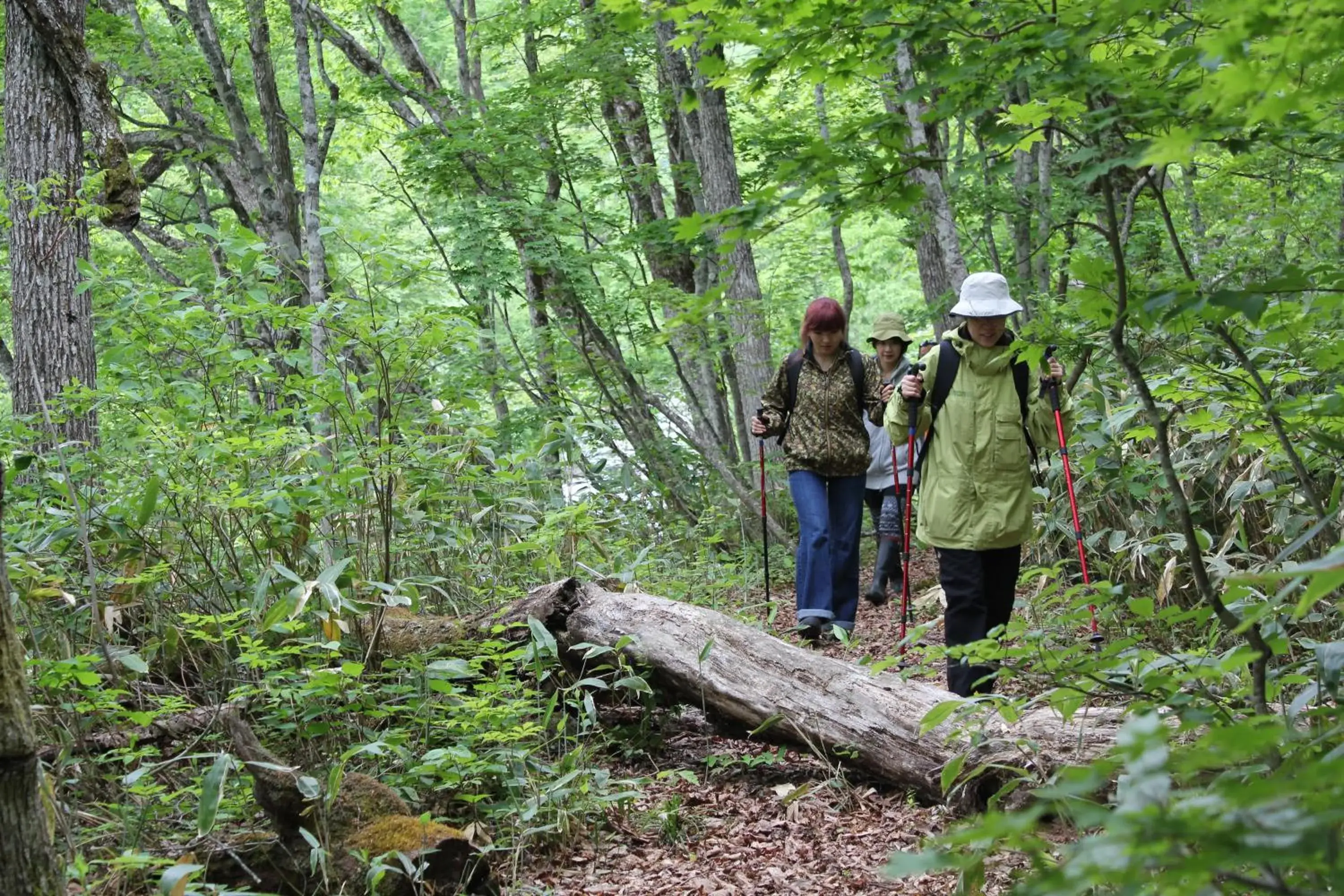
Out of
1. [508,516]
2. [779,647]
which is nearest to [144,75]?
[508,516]

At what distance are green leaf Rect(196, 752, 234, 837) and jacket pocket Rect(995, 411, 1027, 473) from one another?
11.0ft

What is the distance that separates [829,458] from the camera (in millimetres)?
6371

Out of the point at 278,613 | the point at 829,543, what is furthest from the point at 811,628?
the point at 278,613

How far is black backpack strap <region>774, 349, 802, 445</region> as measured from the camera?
6.61 m

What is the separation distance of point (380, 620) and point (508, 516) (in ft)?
4.26

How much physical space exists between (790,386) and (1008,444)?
2003mm

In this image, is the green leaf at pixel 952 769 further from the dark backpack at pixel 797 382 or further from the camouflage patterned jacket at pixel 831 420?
the dark backpack at pixel 797 382

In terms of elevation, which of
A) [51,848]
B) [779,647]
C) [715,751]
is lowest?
[715,751]

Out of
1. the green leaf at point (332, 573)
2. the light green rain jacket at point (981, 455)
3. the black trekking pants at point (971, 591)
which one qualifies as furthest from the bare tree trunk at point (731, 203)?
the green leaf at point (332, 573)

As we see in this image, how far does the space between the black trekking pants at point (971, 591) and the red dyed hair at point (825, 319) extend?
1.92 meters

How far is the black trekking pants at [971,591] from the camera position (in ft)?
15.6

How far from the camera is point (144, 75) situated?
1202cm

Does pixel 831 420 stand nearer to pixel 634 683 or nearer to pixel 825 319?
pixel 825 319

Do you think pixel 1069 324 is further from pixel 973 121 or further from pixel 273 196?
pixel 273 196
